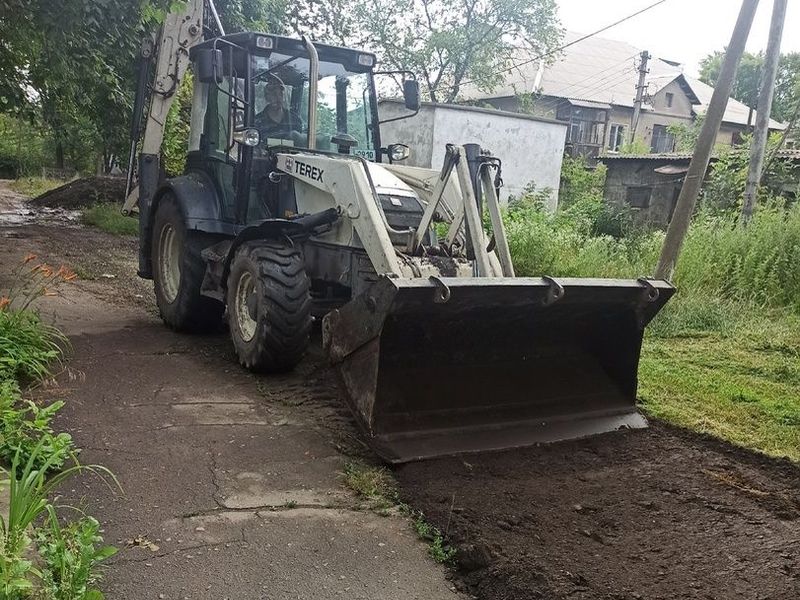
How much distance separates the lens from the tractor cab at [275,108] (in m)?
5.97

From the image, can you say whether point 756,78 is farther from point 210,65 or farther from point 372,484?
point 372,484

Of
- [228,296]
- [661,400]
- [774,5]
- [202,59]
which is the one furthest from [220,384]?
[774,5]

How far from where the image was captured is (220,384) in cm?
558

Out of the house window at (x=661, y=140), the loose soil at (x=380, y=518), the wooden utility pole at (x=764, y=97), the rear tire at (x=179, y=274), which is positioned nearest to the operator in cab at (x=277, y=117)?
the rear tire at (x=179, y=274)

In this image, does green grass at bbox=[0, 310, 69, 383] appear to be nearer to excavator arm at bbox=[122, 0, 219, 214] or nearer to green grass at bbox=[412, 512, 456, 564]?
excavator arm at bbox=[122, 0, 219, 214]

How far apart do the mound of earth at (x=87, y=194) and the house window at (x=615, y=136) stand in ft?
91.1

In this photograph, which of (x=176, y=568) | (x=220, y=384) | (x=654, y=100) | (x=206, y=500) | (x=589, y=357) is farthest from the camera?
(x=654, y=100)

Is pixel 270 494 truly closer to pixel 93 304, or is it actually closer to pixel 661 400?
pixel 661 400

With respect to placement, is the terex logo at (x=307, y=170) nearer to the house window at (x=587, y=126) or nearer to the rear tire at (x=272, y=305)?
the rear tire at (x=272, y=305)

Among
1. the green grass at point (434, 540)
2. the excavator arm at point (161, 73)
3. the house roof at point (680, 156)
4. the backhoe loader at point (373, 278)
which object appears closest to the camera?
the green grass at point (434, 540)

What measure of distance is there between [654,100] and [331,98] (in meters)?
41.5

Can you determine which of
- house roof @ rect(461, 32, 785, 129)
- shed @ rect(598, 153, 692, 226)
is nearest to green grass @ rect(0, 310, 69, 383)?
shed @ rect(598, 153, 692, 226)

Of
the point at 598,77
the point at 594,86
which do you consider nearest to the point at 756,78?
the point at 598,77

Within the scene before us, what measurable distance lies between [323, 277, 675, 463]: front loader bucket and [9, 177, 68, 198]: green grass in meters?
28.5
